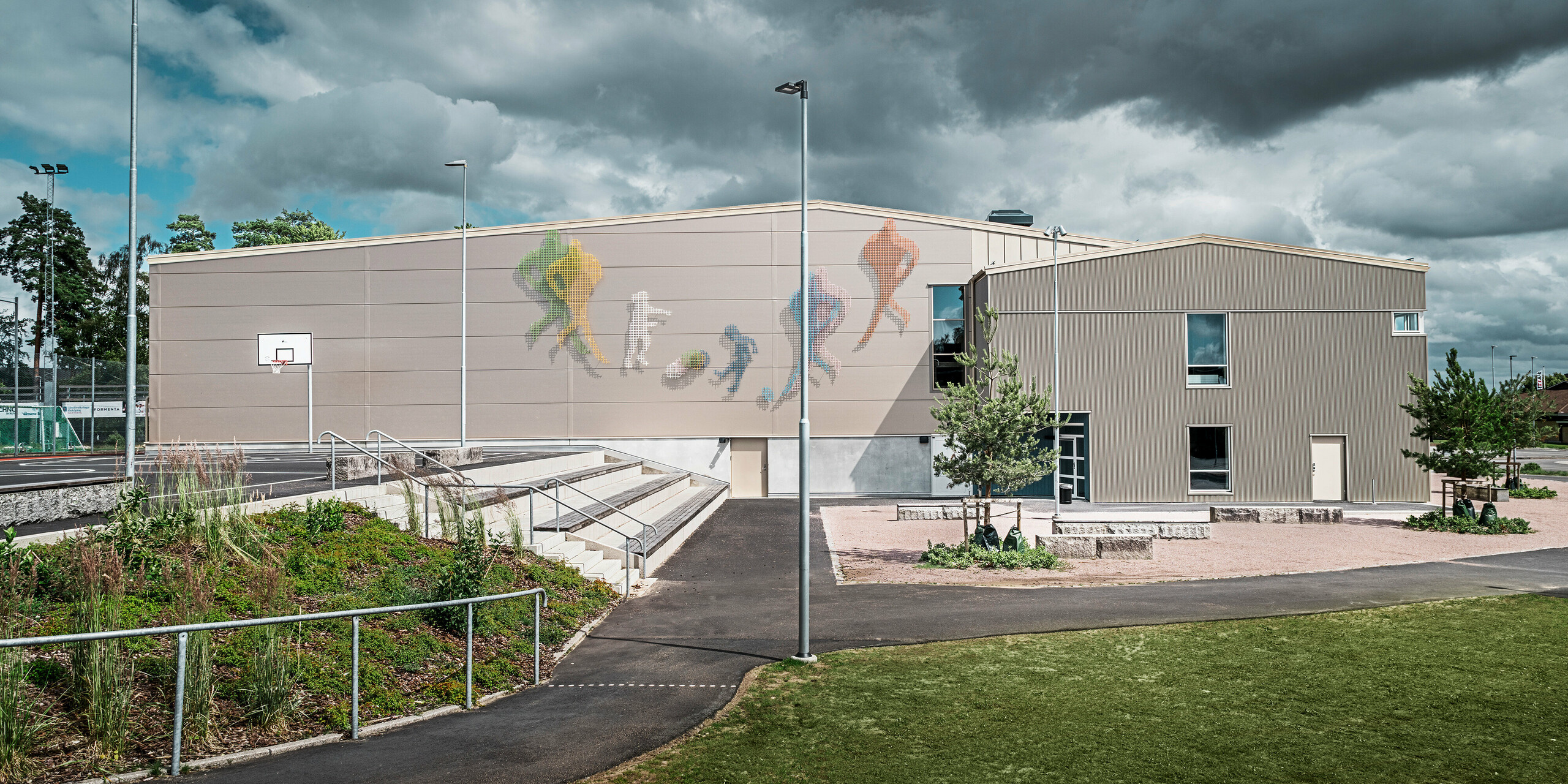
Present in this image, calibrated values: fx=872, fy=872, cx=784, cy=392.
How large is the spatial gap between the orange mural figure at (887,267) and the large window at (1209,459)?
1099 centimetres

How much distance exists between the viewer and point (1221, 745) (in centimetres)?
705

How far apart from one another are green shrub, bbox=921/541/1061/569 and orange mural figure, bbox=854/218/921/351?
54.5 ft

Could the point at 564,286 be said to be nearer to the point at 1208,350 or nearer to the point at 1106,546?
the point at 1106,546

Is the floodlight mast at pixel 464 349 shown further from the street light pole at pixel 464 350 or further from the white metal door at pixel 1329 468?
the white metal door at pixel 1329 468

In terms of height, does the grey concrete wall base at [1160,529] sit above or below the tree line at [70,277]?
below

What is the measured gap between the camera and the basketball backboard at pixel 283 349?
33000mm

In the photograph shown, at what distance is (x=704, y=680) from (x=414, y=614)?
11.4 ft

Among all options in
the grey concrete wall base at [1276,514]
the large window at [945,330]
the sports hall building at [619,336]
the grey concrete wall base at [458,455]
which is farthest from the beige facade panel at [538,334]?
the grey concrete wall base at [1276,514]

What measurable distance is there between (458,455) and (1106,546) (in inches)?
619

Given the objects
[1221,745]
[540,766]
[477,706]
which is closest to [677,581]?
[477,706]

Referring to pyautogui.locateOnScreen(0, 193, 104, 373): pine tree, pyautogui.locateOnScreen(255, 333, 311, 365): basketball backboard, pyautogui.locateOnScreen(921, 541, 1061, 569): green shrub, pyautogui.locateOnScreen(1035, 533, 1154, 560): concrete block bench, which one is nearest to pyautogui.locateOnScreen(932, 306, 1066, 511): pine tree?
pyautogui.locateOnScreen(921, 541, 1061, 569): green shrub

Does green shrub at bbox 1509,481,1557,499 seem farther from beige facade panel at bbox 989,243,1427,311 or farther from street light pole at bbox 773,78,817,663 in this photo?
street light pole at bbox 773,78,817,663

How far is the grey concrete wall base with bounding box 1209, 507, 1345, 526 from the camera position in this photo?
24.5m

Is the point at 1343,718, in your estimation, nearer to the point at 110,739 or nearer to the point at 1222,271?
the point at 110,739
